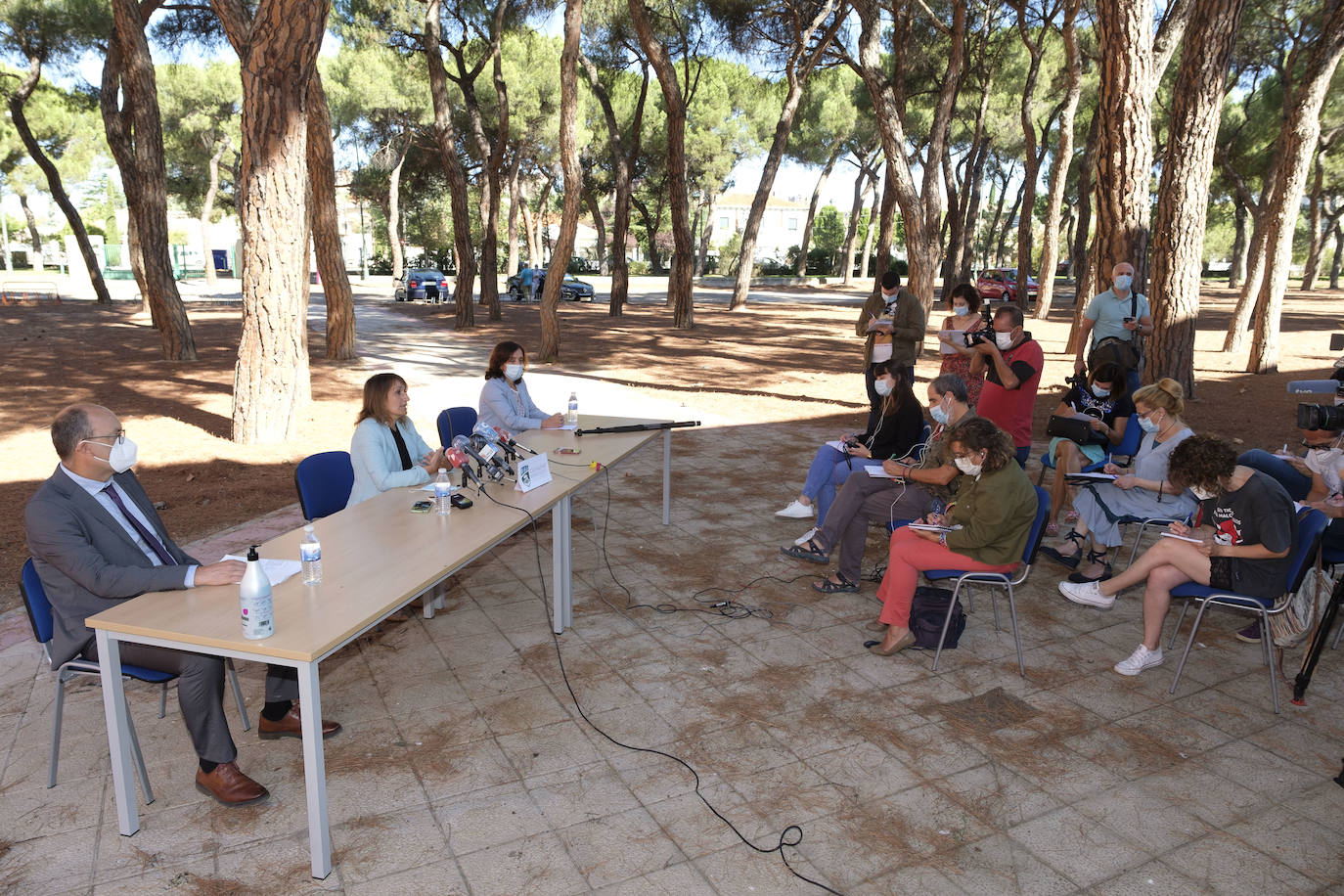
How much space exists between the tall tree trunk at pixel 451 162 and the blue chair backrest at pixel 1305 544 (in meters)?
16.0

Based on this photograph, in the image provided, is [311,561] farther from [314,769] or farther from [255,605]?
[314,769]

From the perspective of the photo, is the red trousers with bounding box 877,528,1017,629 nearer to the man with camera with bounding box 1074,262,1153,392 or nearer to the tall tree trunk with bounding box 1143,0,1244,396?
the man with camera with bounding box 1074,262,1153,392

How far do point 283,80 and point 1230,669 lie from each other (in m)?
8.06

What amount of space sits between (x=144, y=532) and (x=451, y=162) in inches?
647

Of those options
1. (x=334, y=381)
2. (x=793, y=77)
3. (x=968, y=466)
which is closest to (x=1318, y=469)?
(x=968, y=466)

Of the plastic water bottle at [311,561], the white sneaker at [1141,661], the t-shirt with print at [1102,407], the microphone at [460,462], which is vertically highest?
the t-shirt with print at [1102,407]

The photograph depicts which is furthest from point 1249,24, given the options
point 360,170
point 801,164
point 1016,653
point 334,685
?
point 360,170

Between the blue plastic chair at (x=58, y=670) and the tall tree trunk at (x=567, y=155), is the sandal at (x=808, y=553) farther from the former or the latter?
the tall tree trunk at (x=567, y=155)

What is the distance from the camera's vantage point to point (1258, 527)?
3.72m

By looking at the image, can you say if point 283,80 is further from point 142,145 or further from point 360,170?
point 360,170

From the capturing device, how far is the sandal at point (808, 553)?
5.50m

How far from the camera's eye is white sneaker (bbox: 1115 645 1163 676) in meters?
4.11

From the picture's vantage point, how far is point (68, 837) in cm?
289

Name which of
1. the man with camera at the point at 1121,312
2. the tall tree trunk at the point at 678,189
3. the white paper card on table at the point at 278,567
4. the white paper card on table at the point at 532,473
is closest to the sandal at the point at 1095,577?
the man with camera at the point at 1121,312
